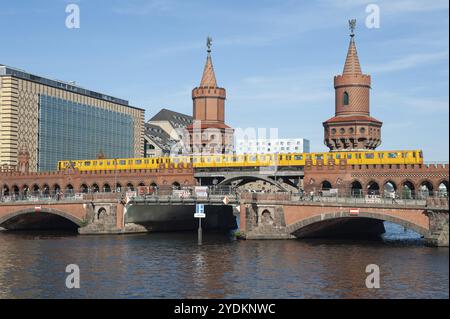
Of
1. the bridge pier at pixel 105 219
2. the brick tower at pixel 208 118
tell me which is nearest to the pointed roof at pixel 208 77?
the brick tower at pixel 208 118

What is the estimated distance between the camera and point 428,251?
75188 millimetres

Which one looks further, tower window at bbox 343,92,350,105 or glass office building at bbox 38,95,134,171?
glass office building at bbox 38,95,134,171

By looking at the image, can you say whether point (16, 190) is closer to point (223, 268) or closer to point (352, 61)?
point (352, 61)

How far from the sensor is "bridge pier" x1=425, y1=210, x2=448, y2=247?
249 ft

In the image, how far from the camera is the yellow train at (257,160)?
10950 centimetres

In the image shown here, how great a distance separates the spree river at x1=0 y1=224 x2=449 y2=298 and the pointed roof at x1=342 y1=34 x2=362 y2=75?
4036 centimetres

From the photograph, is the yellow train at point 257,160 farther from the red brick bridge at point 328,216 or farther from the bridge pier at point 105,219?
the bridge pier at point 105,219

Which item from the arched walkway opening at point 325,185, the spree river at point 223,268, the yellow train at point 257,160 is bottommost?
the spree river at point 223,268

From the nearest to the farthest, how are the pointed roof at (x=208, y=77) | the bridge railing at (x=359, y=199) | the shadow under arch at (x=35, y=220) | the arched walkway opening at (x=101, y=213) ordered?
the bridge railing at (x=359, y=199) → the arched walkway opening at (x=101, y=213) → the shadow under arch at (x=35, y=220) → the pointed roof at (x=208, y=77)

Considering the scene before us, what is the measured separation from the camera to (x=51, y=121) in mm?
170750

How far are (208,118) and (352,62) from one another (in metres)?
32.1

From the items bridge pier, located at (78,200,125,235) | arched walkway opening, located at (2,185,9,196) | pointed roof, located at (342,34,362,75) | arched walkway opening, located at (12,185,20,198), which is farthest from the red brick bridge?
arched walkway opening, located at (2,185,9,196)

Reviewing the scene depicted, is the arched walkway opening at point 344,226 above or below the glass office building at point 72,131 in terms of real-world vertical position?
below

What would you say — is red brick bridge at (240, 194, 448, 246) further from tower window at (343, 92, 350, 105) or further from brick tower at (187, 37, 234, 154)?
brick tower at (187, 37, 234, 154)
